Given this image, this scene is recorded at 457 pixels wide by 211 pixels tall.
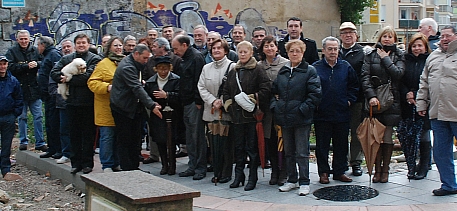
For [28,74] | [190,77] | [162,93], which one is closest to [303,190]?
[190,77]

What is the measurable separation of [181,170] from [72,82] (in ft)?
7.06

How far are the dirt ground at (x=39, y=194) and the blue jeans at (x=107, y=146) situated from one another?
604 millimetres

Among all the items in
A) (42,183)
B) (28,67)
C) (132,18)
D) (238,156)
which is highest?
(132,18)

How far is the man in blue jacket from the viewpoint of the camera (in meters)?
9.26

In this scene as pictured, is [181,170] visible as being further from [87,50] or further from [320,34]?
[320,34]

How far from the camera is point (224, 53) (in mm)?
8234

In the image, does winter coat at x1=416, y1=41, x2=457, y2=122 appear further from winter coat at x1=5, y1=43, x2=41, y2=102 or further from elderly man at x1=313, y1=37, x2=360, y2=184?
winter coat at x1=5, y1=43, x2=41, y2=102

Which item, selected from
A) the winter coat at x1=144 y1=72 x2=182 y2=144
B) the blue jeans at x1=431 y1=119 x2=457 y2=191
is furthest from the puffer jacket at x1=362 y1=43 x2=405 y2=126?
the winter coat at x1=144 y1=72 x2=182 y2=144

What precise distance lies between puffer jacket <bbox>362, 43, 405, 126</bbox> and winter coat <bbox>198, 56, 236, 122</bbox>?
1810 mm

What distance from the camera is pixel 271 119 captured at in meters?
7.97

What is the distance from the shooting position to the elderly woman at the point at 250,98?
25.5ft

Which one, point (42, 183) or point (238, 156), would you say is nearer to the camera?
point (238, 156)

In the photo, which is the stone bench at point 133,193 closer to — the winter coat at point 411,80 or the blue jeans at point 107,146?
the blue jeans at point 107,146

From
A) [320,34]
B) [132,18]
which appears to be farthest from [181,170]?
[320,34]
